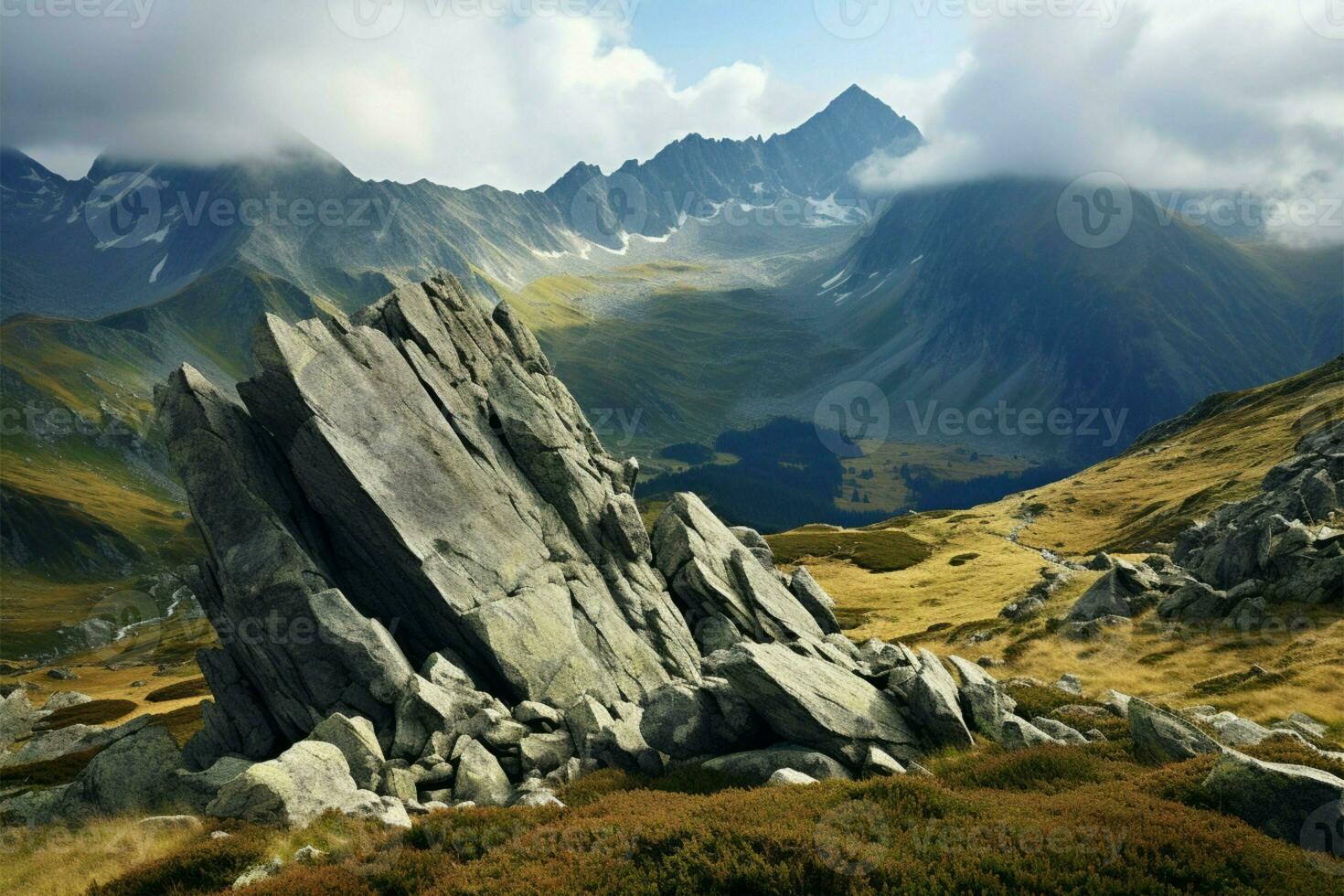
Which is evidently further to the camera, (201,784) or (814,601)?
(814,601)

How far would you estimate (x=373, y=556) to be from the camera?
34.8 metres

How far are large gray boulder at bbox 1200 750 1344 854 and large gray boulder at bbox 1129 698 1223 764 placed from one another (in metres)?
5.05

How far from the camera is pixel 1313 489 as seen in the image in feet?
171

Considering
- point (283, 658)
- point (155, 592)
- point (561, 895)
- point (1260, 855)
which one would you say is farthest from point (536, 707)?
point (155, 592)

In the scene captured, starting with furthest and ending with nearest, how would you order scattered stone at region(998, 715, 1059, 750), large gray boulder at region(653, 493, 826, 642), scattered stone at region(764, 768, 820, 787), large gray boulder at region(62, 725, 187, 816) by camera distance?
1. large gray boulder at region(653, 493, 826, 642)
2. large gray boulder at region(62, 725, 187, 816)
3. scattered stone at region(998, 715, 1059, 750)
4. scattered stone at region(764, 768, 820, 787)

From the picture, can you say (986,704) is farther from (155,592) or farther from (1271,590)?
(155,592)

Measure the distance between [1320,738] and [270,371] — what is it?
1827 inches

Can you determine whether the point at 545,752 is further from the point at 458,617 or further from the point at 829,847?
the point at 829,847

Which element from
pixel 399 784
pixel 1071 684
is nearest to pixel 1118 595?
pixel 1071 684

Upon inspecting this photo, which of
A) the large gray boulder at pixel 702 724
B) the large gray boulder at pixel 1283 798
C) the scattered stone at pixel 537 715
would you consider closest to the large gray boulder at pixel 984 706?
the large gray boulder at pixel 702 724

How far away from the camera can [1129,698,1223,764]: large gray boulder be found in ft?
68.2

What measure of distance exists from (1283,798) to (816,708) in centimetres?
1177

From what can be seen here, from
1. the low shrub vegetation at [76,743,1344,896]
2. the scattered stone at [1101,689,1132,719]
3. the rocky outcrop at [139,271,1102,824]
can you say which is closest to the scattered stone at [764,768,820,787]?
the rocky outcrop at [139,271,1102,824]

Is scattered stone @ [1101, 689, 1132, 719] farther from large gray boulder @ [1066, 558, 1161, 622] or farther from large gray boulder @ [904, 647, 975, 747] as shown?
large gray boulder @ [1066, 558, 1161, 622]
